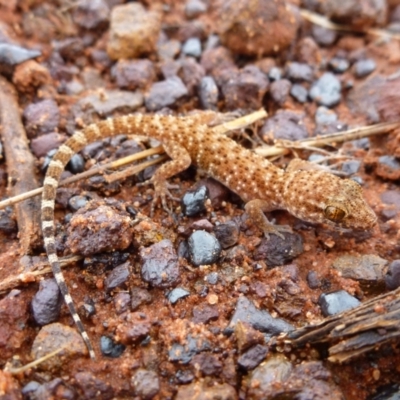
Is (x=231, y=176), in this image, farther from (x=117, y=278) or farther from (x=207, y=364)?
(x=207, y=364)

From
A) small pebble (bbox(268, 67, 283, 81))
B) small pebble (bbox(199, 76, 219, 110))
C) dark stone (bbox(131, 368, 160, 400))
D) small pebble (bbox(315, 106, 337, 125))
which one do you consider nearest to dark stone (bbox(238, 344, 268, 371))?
dark stone (bbox(131, 368, 160, 400))

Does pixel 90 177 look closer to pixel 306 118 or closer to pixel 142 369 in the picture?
pixel 142 369

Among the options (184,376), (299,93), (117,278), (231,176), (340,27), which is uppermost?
(340,27)

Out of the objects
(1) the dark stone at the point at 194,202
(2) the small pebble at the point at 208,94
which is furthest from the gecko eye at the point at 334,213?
(2) the small pebble at the point at 208,94

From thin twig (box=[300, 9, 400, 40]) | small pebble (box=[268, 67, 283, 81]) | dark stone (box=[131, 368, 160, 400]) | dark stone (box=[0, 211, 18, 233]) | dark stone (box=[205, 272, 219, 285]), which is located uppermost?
thin twig (box=[300, 9, 400, 40])

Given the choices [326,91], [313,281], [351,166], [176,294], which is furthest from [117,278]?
[326,91]

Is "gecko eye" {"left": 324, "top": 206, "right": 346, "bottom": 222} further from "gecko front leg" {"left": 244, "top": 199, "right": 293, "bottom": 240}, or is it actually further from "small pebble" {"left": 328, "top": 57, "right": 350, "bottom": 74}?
"small pebble" {"left": 328, "top": 57, "right": 350, "bottom": 74}

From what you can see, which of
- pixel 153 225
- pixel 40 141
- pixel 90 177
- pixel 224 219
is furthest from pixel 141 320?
pixel 40 141
